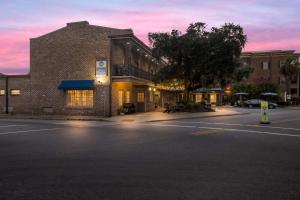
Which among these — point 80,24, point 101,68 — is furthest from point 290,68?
point 80,24

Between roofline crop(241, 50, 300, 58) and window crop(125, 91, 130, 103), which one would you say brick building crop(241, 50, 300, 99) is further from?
window crop(125, 91, 130, 103)

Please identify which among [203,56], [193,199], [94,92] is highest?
[203,56]

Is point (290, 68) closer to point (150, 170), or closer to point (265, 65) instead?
point (265, 65)

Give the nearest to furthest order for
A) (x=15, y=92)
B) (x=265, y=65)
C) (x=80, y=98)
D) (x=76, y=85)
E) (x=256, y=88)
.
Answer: (x=76, y=85) < (x=80, y=98) < (x=15, y=92) < (x=256, y=88) < (x=265, y=65)

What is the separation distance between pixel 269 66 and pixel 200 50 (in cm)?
4229

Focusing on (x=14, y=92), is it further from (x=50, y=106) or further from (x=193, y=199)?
(x=193, y=199)

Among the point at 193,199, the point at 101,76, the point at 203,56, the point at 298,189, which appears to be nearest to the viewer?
the point at 193,199

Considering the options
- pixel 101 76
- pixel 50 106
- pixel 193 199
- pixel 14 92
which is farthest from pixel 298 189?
pixel 14 92

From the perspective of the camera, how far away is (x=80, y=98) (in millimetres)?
28516

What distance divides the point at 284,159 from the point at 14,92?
91.6 feet

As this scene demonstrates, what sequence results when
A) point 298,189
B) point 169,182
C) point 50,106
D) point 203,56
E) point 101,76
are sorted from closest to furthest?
point 298,189, point 169,182, point 101,76, point 50,106, point 203,56

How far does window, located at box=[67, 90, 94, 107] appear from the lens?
28.1 m

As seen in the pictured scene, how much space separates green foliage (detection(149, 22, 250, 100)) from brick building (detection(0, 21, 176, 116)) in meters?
2.89

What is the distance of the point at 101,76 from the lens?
27312mm
